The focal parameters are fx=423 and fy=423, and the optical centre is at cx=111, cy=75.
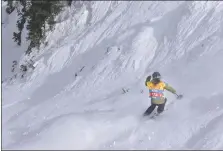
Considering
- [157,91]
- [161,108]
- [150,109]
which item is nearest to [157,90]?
[157,91]

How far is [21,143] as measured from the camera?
14656 mm

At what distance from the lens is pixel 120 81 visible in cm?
2047

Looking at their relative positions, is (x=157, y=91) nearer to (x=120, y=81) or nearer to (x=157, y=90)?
(x=157, y=90)

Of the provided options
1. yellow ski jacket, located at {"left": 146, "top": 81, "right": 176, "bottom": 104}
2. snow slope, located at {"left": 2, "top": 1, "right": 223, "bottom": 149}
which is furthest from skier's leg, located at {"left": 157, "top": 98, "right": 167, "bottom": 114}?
snow slope, located at {"left": 2, "top": 1, "right": 223, "bottom": 149}

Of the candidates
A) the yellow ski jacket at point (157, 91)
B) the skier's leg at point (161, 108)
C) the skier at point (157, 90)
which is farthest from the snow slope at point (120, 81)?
the yellow ski jacket at point (157, 91)

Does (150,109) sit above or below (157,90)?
below

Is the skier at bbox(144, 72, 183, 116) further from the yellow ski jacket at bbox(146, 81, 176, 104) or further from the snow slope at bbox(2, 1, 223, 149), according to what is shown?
the snow slope at bbox(2, 1, 223, 149)

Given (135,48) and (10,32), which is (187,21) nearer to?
(135,48)

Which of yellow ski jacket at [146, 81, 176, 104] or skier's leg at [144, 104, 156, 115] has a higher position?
yellow ski jacket at [146, 81, 176, 104]

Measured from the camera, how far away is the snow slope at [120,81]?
1412 centimetres

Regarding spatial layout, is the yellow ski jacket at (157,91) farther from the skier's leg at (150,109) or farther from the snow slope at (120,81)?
the snow slope at (120,81)

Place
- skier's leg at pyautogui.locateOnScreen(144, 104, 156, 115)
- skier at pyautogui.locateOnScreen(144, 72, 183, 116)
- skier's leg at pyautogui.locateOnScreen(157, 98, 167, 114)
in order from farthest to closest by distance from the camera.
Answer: skier's leg at pyautogui.locateOnScreen(144, 104, 156, 115) → skier's leg at pyautogui.locateOnScreen(157, 98, 167, 114) → skier at pyautogui.locateOnScreen(144, 72, 183, 116)

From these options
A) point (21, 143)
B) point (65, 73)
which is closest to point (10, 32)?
point (65, 73)

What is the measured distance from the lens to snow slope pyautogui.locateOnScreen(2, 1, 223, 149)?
14125mm
